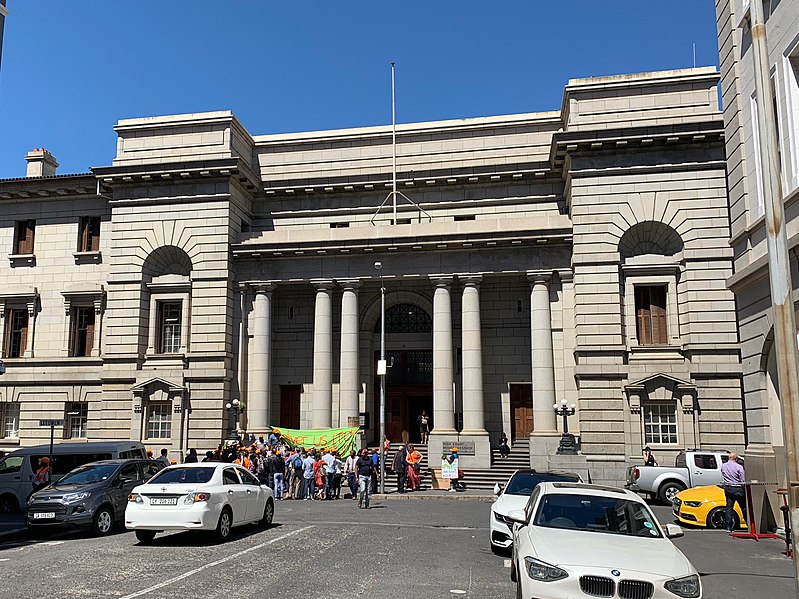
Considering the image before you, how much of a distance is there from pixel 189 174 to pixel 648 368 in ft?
72.4

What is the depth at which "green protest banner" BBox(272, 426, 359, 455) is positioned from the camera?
98.6 ft

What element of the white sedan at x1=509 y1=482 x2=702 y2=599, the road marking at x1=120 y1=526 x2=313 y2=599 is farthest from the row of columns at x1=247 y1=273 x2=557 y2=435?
the white sedan at x1=509 y1=482 x2=702 y2=599

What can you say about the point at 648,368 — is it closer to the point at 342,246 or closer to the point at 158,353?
the point at 342,246

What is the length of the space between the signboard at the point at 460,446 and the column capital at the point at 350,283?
8.21m

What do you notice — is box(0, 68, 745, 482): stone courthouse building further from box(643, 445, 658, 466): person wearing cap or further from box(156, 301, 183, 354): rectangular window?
box(643, 445, 658, 466): person wearing cap

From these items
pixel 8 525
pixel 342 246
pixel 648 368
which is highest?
pixel 342 246

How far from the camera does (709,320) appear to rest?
29.0 m

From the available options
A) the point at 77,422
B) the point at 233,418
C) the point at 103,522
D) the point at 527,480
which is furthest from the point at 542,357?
the point at 77,422

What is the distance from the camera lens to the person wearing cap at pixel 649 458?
26.9m

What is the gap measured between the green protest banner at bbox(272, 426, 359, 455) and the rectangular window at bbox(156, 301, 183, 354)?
7661 mm

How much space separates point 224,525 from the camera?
1469cm

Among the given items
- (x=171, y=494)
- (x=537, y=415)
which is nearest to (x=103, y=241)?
(x=537, y=415)

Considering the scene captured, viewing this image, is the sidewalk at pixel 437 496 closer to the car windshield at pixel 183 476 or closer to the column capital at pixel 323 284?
the column capital at pixel 323 284

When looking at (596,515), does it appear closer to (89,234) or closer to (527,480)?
(527,480)
